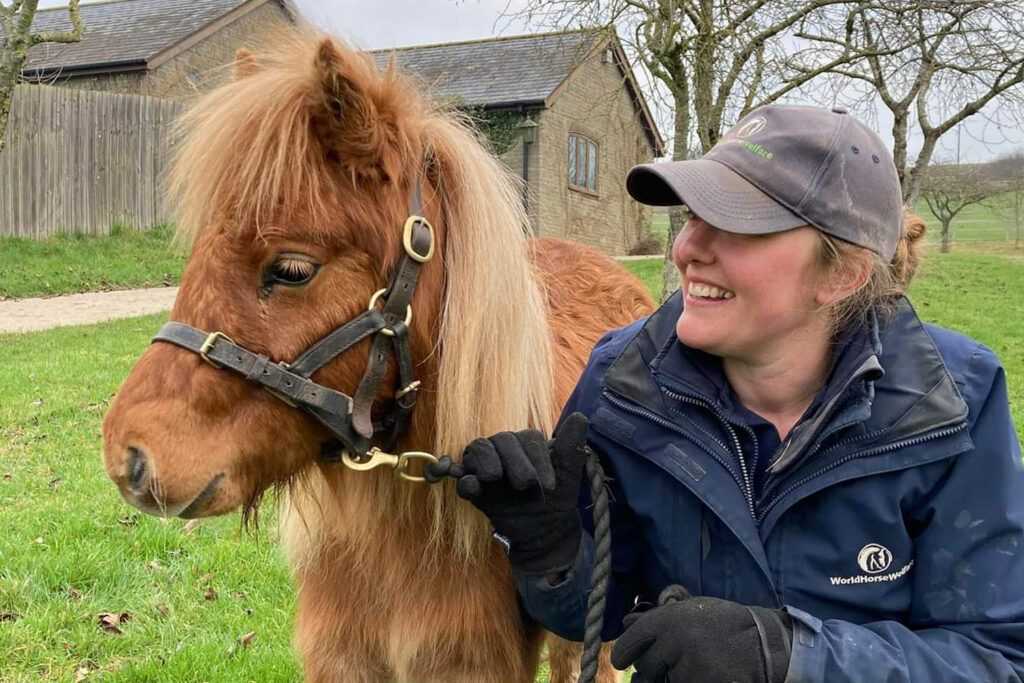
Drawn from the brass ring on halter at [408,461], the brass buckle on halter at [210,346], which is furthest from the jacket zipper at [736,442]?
the brass buckle on halter at [210,346]

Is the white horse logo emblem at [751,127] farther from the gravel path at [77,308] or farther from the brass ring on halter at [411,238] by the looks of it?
the gravel path at [77,308]

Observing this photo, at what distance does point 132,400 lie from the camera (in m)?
1.55

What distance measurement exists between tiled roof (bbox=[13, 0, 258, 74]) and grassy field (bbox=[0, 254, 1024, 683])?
16.0 m

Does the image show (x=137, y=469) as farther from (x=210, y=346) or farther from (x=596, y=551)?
(x=596, y=551)

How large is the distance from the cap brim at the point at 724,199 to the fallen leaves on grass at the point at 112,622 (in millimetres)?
2895

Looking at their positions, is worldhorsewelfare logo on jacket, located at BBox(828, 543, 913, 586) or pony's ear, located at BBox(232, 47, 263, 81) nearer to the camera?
worldhorsewelfare logo on jacket, located at BBox(828, 543, 913, 586)

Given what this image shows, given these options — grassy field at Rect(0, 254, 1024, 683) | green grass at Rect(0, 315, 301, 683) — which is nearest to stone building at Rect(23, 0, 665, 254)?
grassy field at Rect(0, 254, 1024, 683)

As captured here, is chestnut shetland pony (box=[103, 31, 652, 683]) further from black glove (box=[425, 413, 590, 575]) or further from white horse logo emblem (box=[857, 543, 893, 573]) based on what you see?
white horse logo emblem (box=[857, 543, 893, 573])

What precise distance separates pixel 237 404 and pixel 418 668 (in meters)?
0.89

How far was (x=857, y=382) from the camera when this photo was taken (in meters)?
1.66

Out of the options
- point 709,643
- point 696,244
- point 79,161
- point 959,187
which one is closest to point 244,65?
point 696,244

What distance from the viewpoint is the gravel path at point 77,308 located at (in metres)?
9.98

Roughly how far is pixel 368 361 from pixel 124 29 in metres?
23.6

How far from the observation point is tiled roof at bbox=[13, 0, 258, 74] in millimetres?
19172
